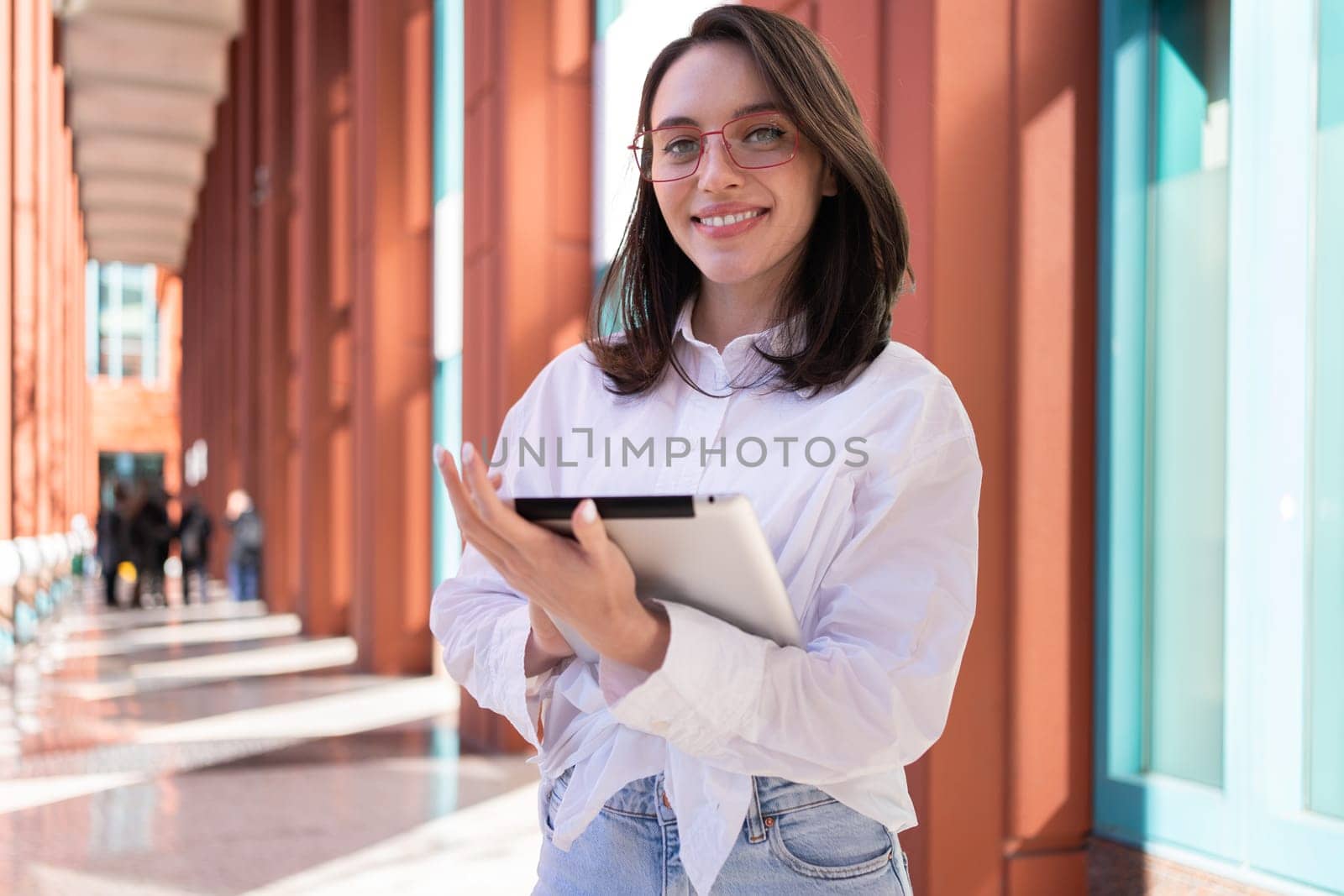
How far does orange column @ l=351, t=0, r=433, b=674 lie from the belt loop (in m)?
9.01

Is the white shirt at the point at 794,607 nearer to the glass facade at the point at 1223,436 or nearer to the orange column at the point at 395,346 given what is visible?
the glass facade at the point at 1223,436

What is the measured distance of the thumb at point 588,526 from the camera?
1.10 meters

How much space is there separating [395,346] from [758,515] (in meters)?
9.19

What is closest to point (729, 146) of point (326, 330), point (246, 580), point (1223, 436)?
point (1223, 436)

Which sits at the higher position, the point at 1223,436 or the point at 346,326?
the point at 346,326

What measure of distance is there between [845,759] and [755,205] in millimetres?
675

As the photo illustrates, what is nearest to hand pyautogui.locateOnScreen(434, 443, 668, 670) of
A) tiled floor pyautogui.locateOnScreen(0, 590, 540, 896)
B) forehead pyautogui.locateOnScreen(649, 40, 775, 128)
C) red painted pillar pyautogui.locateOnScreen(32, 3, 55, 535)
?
forehead pyautogui.locateOnScreen(649, 40, 775, 128)

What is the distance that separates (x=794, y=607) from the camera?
1.38 meters

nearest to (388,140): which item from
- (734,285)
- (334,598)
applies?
(334,598)

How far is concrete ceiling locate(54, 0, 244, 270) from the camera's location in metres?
22.4

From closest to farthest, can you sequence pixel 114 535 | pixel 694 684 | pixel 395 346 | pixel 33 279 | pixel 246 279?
pixel 694 684 < pixel 395 346 < pixel 33 279 < pixel 114 535 < pixel 246 279

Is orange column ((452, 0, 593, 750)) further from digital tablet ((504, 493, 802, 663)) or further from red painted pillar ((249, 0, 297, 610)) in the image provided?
red painted pillar ((249, 0, 297, 610))

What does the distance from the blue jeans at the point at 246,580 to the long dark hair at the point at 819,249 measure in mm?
17326

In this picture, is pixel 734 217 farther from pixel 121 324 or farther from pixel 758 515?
pixel 121 324
